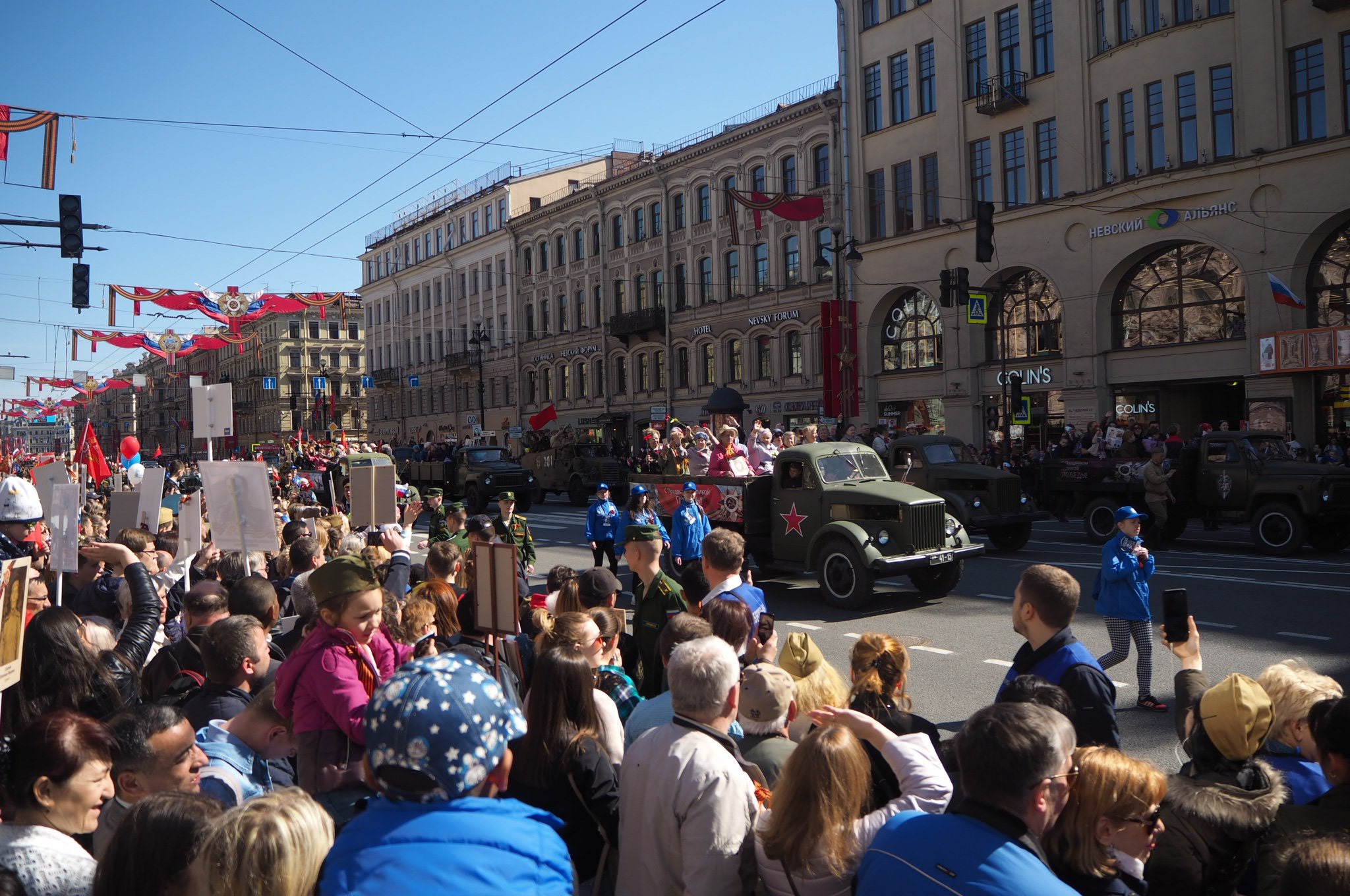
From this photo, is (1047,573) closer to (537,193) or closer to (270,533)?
(270,533)

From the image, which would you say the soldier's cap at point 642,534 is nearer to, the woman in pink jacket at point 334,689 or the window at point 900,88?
the woman in pink jacket at point 334,689

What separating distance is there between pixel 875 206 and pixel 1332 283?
14984 millimetres

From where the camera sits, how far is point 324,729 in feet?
13.3

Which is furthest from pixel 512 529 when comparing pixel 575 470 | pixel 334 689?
pixel 575 470

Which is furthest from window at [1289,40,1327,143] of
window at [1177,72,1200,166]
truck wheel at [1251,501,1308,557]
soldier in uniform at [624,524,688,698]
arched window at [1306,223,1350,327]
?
soldier in uniform at [624,524,688,698]

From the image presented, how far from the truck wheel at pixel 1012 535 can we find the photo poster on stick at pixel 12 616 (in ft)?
52.2

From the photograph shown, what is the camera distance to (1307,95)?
79.8ft

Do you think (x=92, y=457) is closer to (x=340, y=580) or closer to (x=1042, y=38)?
(x=340, y=580)

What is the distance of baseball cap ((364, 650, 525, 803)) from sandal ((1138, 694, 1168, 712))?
716 centimetres

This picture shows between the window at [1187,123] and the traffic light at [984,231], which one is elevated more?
the window at [1187,123]

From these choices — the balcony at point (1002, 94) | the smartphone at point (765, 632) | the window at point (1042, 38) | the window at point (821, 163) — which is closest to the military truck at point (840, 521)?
the smartphone at point (765, 632)

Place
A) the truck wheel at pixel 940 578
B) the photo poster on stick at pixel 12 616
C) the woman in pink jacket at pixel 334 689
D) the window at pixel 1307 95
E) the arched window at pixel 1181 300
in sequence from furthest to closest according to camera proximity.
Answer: the arched window at pixel 1181 300 → the window at pixel 1307 95 → the truck wheel at pixel 940 578 → the woman in pink jacket at pixel 334 689 → the photo poster on stick at pixel 12 616

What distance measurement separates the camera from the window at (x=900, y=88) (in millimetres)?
34406

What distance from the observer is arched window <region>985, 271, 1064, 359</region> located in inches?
1194
